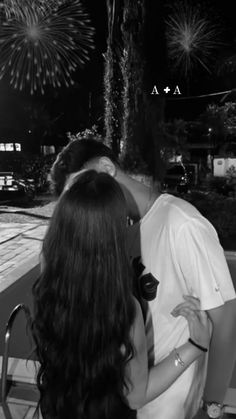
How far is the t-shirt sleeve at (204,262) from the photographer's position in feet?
4.64

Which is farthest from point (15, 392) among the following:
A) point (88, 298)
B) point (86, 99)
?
point (86, 99)

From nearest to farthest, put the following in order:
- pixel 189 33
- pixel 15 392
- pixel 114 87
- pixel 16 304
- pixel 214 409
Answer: pixel 214 409 < pixel 15 392 < pixel 16 304 < pixel 114 87 < pixel 189 33

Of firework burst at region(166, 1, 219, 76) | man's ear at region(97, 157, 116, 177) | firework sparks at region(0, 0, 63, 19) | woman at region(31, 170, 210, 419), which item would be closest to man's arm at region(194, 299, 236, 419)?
woman at region(31, 170, 210, 419)

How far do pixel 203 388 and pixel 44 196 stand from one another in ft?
55.6

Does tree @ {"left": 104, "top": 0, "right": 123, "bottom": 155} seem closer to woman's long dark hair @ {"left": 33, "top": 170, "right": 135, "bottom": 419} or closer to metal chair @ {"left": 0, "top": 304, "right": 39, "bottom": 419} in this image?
A: metal chair @ {"left": 0, "top": 304, "right": 39, "bottom": 419}

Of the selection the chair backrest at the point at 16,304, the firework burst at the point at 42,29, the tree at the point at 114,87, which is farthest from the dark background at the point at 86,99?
the chair backrest at the point at 16,304

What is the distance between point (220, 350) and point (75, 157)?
85 cm

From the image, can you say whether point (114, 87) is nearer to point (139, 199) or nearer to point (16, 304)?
point (16, 304)

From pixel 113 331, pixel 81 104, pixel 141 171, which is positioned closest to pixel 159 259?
pixel 113 331

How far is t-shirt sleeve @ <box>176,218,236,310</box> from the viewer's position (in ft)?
4.64

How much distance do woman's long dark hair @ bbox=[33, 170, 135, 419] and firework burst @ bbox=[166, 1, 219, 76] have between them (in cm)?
2133

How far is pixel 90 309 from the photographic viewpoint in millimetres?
1289

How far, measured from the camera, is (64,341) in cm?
132

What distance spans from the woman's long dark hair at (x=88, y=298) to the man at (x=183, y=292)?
21 centimetres
